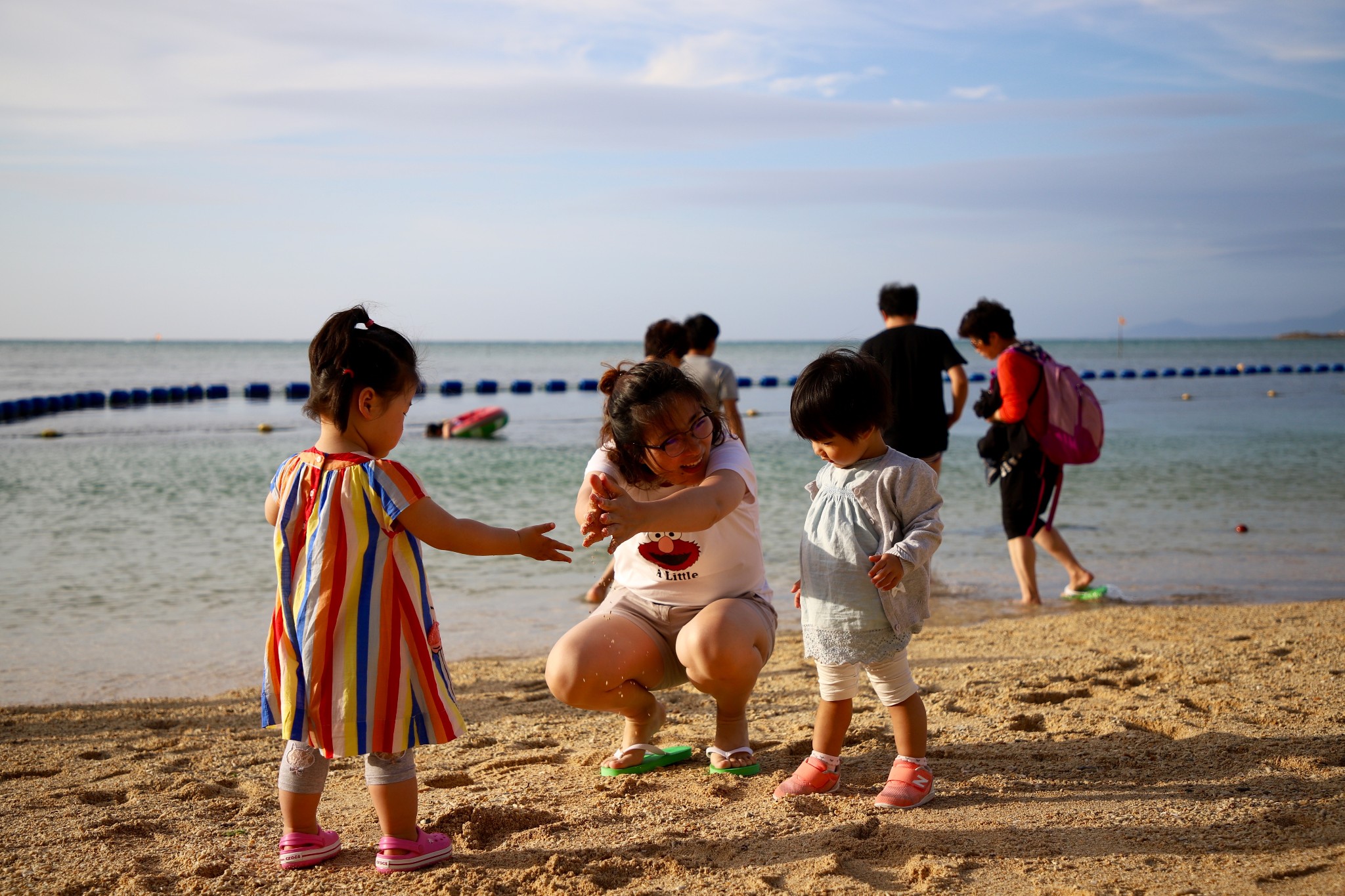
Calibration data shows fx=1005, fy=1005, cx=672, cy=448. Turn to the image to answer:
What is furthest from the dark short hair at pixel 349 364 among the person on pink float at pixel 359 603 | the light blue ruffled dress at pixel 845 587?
the light blue ruffled dress at pixel 845 587

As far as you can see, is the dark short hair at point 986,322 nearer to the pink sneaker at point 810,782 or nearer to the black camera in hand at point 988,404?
the black camera in hand at point 988,404

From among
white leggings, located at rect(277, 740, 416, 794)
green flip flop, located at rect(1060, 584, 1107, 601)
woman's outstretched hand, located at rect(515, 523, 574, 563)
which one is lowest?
green flip flop, located at rect(1060, 584, 1107, 601)

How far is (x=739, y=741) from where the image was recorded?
131 inches

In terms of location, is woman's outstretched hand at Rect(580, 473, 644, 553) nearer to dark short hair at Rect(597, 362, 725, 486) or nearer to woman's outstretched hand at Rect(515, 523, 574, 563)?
woman's outstretched hand at Rect(515, 523, 574, 563)

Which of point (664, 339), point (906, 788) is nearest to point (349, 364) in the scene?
point (906, 788)

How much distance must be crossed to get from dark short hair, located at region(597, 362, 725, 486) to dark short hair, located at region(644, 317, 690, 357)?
9.46 ft

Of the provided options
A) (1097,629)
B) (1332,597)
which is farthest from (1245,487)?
(1097,629)

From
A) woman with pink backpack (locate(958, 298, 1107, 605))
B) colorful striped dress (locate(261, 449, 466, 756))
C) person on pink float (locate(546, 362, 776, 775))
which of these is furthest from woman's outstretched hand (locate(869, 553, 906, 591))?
woman with pink backpack (locate(958, 298, 1107, 605))

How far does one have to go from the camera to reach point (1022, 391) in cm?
618

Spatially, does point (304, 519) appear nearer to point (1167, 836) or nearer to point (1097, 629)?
point (1167, 836)

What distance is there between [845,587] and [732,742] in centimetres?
74

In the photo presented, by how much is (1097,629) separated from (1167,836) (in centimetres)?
300

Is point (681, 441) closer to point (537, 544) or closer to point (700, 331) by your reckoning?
point (537, 544)

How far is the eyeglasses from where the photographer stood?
10.0 feet
